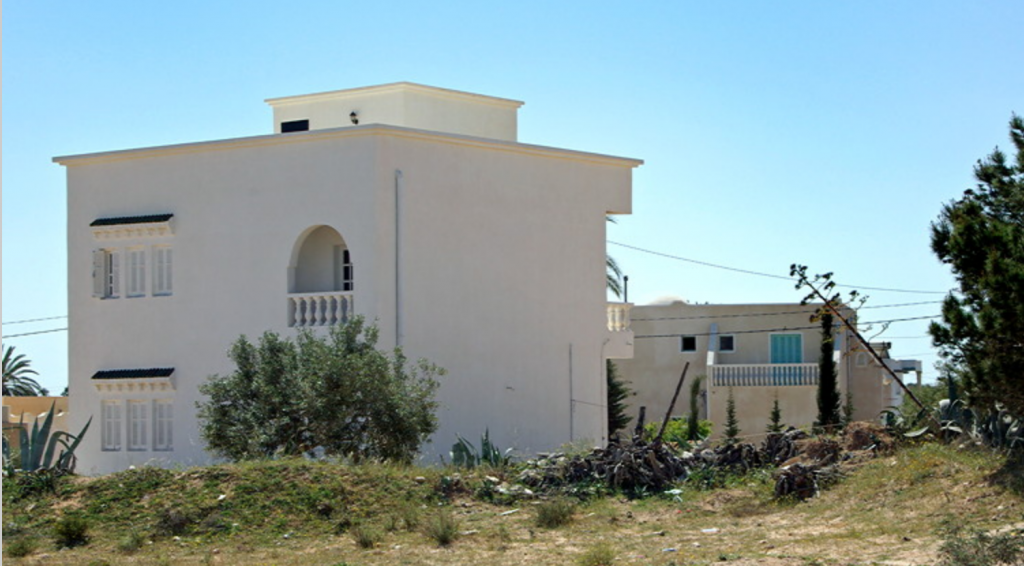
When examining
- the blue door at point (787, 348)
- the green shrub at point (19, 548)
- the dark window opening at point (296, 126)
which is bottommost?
the green shrub at point (19, 548)

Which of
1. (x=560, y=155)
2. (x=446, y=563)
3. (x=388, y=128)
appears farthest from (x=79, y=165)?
(x=446, y=563)

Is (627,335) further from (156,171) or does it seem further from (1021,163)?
(1021,163)

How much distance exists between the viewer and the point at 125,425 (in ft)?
90.3

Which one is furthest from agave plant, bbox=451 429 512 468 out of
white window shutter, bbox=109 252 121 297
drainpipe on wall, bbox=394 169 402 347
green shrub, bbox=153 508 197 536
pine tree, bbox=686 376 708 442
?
pine tree, bbox=686 376 708 442

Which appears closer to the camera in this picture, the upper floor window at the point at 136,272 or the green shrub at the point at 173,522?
the green shrub at the point at 173,522

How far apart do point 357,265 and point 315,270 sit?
6.40ft

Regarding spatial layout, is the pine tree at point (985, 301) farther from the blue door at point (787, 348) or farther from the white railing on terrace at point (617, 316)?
the blue door at point (787, 348)

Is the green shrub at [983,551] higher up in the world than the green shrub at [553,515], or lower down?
higher up

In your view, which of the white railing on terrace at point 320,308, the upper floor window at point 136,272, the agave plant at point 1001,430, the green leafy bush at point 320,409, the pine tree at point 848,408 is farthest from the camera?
the pine tree at point 848,408

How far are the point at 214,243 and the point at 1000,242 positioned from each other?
1610 centimetres

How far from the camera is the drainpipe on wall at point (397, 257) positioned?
990 inches

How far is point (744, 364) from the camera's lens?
45.1m

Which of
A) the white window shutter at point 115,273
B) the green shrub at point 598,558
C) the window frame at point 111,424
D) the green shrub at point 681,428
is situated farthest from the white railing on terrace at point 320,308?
the green shrub at point 681,428

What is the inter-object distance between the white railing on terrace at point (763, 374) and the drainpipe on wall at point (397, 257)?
20.6 metres
